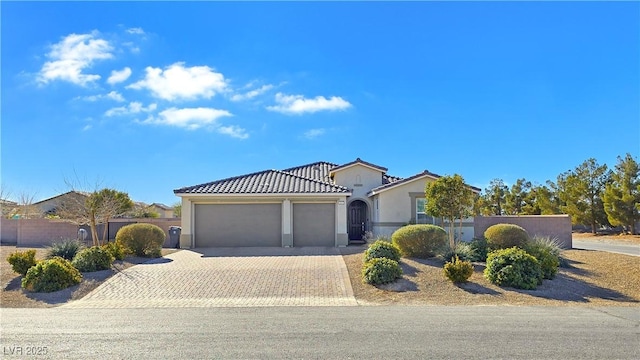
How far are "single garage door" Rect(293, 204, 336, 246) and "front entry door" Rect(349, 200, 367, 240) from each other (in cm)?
332

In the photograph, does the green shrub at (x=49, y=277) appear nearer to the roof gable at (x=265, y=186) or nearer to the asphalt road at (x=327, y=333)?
the asphalt road at (x=327, y=333)

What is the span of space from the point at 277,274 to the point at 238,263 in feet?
8.77

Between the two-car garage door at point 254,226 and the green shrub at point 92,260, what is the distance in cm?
681

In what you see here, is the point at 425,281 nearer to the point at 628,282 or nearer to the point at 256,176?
the point at 628,282

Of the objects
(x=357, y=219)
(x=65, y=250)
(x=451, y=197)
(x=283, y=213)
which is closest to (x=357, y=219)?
(x=357, y=219)

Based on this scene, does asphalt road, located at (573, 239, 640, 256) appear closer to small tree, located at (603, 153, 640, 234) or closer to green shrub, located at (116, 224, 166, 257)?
small tree, located at (603, 153, 640, 234)

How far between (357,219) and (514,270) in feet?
42.1

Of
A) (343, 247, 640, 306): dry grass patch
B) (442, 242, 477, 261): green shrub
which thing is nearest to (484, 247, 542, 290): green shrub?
(343, 247, 640, 306): dry grass patch

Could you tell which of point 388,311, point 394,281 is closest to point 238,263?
point 394,281

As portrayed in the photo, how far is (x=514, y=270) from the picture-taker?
526 inches

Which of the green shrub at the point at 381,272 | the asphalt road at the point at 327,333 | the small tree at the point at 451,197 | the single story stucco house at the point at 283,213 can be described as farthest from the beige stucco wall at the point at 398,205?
the asphalt road at the point at 327,333

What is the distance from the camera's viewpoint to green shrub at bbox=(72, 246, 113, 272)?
1498 cm

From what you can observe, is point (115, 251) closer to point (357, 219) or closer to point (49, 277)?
point (49, 277)

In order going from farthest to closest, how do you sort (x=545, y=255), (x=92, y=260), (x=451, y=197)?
(x=451, y=197), (x=92, y=260), (x=545, y=255)
